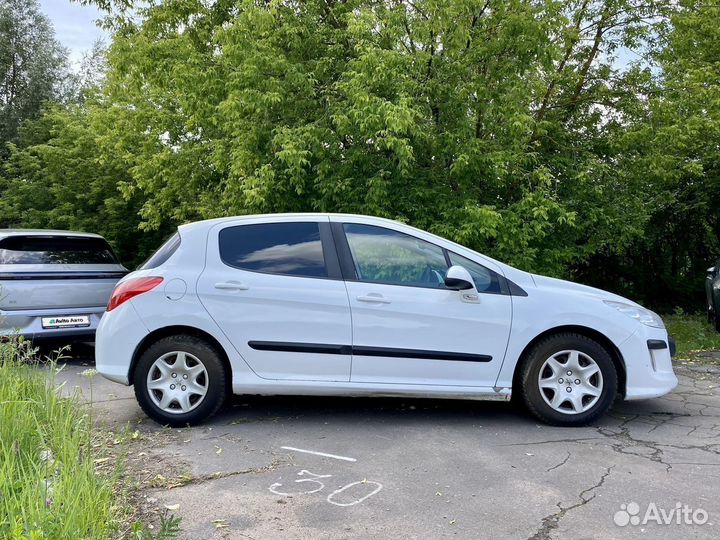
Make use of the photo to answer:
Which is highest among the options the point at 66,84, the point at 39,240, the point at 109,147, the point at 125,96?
the point at 66,84

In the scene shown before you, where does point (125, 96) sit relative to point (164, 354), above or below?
above

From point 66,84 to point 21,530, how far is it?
25178mm

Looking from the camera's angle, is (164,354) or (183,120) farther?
(183,120)

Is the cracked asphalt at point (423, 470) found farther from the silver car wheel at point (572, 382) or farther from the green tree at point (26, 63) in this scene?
the green tree at point (26, 63)

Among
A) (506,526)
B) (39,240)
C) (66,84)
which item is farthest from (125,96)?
(66,84)

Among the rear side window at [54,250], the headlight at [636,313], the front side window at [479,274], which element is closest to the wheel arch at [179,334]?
the front side window at [479,274]

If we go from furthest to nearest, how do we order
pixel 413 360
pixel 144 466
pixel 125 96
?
pixel 125 96 → pixel 413 360 → pixel 144 466

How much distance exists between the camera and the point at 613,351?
194 inches

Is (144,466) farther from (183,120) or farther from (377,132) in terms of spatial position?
(183,120)

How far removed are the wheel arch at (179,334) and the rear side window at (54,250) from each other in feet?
11.3

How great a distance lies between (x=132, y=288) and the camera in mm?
4980

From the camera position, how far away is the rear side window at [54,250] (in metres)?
7.45

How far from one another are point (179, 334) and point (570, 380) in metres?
3.12

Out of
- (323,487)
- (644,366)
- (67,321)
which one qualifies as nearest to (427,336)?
(323,487)
